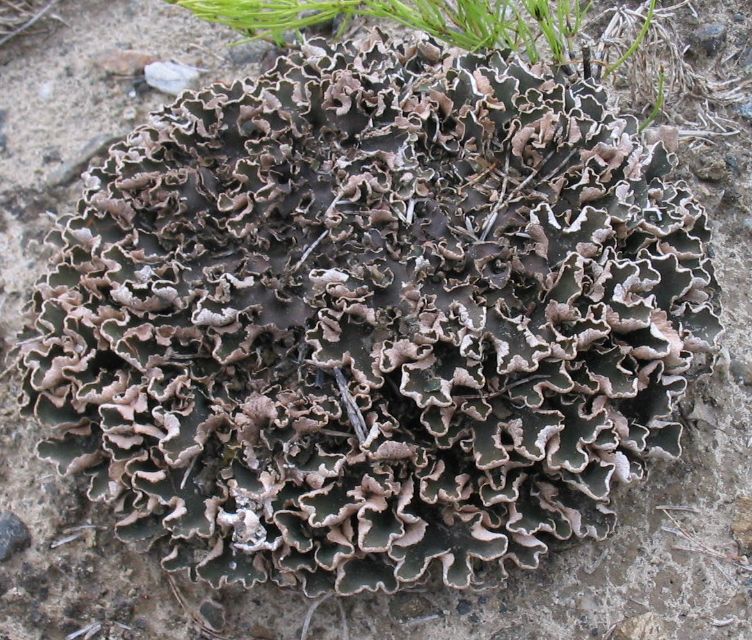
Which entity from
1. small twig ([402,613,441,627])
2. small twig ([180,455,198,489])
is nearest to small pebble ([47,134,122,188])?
small twig ([180,455,198,489])

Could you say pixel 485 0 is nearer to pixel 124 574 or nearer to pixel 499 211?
→ pixel 499 211

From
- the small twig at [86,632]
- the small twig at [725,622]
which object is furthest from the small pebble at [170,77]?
the small twig at [725,622]

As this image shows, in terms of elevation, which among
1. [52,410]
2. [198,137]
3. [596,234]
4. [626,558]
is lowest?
[626,558]

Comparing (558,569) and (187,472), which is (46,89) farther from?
(558,569)

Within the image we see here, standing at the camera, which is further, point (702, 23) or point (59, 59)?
point (59, 59)

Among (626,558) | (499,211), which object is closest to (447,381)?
(499,211)
